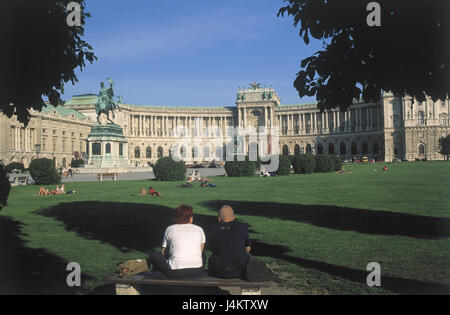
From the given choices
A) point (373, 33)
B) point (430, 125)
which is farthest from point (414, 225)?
point (430, 125)

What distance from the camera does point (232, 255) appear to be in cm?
543

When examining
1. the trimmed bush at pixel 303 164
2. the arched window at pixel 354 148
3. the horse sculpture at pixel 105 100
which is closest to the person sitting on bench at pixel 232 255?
the trimmed bush at pixel 303 164

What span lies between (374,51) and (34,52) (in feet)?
21.5

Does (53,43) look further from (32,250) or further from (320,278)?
(320,278)

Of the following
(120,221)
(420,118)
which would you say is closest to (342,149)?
(420,118)

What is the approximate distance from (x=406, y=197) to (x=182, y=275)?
46.4 feet

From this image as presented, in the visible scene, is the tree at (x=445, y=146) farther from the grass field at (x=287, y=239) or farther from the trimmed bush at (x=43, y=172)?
the trimmed bush at (x=43, y=172)

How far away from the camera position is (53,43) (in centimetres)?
789

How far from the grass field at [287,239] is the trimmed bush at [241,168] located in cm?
2016

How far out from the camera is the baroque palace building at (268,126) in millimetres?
87500

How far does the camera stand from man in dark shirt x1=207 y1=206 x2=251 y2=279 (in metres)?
5.38

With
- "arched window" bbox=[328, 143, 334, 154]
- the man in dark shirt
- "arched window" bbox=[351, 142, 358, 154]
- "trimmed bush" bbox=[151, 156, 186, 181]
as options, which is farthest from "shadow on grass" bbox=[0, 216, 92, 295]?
"arched window" bbox=[328, 143, 334, 154]

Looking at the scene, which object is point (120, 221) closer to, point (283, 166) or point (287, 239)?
point (287, 239)

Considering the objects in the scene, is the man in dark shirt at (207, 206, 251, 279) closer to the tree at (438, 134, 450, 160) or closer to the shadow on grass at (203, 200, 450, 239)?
the shadow on grass at (203, 200, 450, 239)
